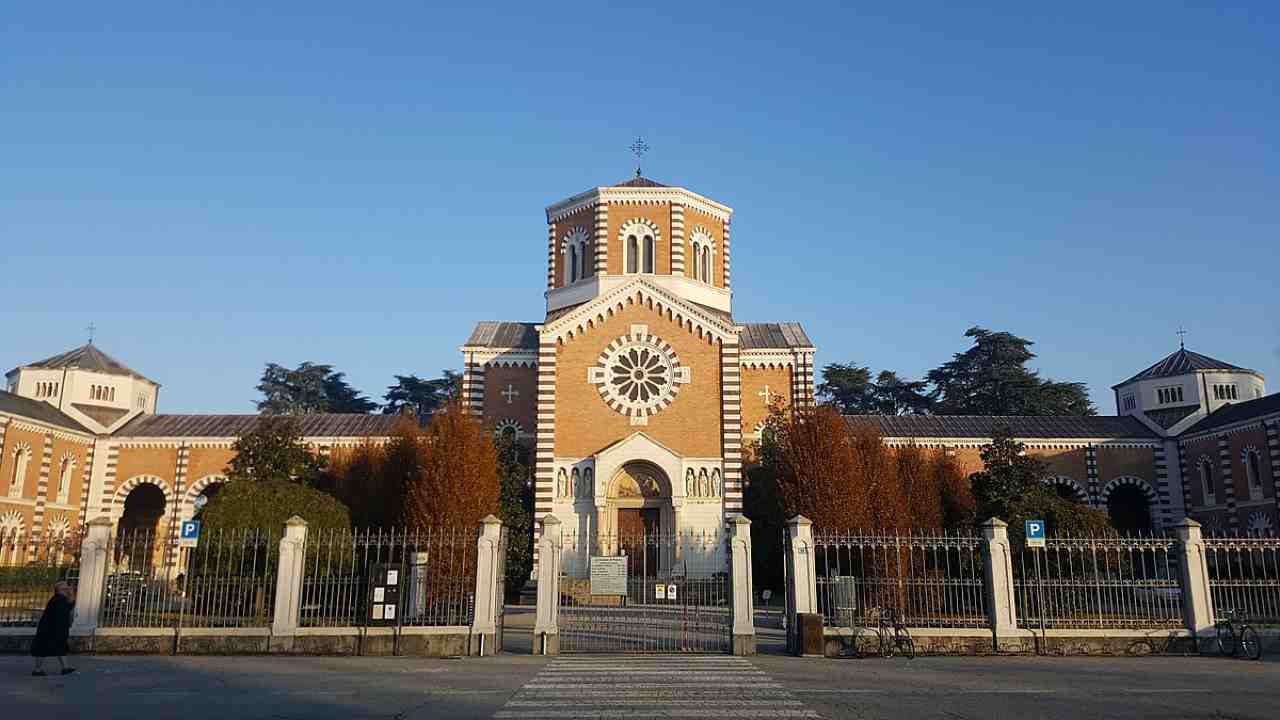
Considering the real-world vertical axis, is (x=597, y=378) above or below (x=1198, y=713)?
above

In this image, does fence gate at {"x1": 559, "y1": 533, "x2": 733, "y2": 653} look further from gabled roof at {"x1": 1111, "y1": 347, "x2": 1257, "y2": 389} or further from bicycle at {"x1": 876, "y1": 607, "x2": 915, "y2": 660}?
gabled roof at {"x1": 1111, "y1": 347, "x2": 1257, "y2": 389}

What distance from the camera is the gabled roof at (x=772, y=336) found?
126ft

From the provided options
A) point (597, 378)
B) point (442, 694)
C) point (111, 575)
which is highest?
point (597, 378)

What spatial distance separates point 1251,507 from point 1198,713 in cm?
3250

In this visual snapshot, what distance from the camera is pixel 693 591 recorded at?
2817 cm

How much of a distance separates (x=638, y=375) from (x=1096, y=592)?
17.0 meters

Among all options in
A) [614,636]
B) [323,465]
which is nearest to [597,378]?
[323,465]

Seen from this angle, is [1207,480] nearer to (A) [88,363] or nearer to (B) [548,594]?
(B) [548,594]

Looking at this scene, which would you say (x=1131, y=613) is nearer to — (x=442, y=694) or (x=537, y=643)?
(x=537, y=643)

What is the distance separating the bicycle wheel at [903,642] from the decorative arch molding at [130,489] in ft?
109

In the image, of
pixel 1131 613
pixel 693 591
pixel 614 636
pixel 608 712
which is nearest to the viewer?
pixel 608 712

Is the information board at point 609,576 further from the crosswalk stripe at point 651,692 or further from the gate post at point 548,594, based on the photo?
the crosswalk stripe at point 651,692

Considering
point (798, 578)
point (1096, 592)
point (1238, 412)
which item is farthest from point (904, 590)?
point (1238, 412)

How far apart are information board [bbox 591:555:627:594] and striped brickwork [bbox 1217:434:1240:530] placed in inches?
1236
